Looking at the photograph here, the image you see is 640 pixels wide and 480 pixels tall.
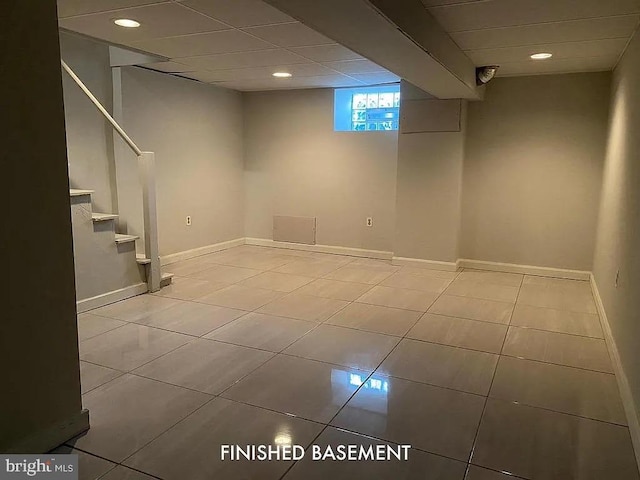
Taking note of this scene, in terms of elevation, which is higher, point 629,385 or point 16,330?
point 16,330

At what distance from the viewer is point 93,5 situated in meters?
3.04

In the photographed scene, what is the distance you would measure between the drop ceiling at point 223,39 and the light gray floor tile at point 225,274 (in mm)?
2137

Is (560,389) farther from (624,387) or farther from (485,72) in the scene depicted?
(485,72)

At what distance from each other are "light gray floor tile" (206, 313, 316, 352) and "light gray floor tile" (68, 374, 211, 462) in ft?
2.38

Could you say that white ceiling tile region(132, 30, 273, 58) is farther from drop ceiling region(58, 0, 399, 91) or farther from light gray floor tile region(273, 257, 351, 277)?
light gray floor tile region(273, 257, 351, 277)

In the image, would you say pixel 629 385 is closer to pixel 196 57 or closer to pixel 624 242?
pixel 624 242

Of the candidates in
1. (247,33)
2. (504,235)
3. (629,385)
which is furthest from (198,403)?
(504,235)

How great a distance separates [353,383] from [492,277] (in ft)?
10.1

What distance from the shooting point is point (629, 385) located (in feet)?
7.81

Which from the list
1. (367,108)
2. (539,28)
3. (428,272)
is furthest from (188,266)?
(539,28)

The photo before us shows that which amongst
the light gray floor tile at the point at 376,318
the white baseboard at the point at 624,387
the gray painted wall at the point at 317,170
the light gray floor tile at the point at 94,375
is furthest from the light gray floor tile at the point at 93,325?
the gray painted wall at the point at 317,170

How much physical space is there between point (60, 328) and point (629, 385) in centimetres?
265

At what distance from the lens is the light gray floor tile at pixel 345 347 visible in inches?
116

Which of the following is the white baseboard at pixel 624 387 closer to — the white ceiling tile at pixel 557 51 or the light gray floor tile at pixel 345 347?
the light gray floor tile at pixel 345 347
